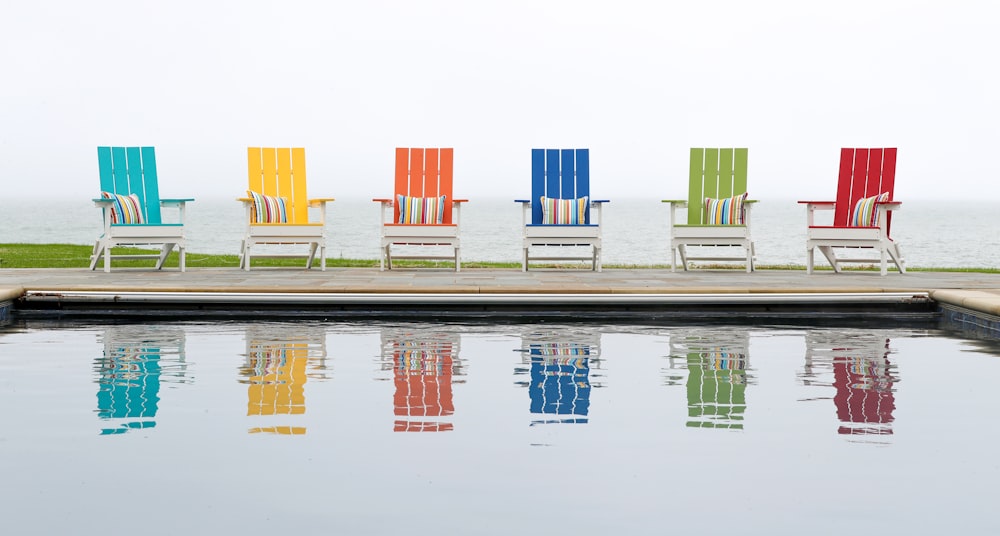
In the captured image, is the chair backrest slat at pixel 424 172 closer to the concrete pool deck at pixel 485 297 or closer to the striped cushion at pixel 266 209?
the striped cushion at pixel 266 209

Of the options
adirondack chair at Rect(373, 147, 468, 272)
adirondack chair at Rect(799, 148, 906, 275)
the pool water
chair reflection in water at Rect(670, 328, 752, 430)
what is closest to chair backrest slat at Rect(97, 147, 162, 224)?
adirondack chair at Rect(373, 147, 468, 272)

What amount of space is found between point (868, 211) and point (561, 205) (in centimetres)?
232

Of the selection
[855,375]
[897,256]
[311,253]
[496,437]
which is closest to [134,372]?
[496,437]

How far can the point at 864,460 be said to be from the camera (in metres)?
2.72

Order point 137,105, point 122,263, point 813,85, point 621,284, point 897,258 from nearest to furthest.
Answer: point 621,284
point 897,258
point 122,263
point 137,105
point 813,85

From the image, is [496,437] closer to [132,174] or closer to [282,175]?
[282,175]

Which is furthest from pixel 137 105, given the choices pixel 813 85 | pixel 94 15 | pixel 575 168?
pixel 575 168

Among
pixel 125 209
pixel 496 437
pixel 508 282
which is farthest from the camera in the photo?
pixel 125 209

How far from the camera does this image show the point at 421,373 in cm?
404

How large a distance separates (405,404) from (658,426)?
82cm

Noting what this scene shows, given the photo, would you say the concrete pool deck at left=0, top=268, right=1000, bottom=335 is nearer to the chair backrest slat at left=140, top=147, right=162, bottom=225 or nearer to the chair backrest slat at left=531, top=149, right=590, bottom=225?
the chair backrest slat at left=140, top=147, right=162, bottom=225

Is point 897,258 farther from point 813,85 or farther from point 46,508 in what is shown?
point 813,85

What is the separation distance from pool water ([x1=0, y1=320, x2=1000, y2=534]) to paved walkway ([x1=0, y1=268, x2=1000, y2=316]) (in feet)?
3.65

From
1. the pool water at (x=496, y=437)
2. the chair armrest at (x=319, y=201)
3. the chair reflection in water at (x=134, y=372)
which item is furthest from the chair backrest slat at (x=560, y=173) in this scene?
the chair reflection in water at (x=134, y=372)
